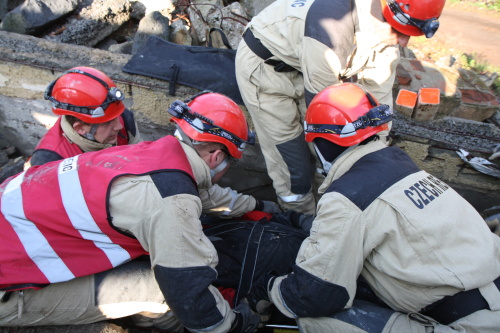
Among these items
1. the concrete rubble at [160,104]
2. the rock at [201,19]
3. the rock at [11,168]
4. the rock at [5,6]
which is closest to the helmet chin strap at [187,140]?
the concrete rubble at [160,104]

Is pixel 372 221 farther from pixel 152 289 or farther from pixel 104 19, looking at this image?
pixel 104 19

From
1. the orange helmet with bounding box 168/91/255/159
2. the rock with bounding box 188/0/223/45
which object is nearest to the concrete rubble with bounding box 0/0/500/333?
the rock with bounding box 188/0/223/45

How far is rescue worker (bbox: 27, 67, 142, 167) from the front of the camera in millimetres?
2771

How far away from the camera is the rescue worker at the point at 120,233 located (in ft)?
6.27

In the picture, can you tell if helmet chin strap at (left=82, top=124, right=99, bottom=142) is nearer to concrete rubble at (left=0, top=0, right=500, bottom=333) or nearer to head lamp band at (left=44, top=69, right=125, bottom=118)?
head lamp band at (left=44, top=69, right=125, bottom=118)

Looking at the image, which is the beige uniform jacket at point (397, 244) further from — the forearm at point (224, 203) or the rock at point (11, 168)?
the rock at point (11, 168)

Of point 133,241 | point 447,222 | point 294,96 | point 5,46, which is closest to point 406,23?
point 294,96

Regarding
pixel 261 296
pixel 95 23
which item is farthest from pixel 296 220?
pixel 95 23

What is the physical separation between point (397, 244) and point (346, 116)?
73 centimetres

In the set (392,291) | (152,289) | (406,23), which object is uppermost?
(406,23)

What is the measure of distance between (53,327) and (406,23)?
3104mm

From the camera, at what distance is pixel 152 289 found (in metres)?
2.34

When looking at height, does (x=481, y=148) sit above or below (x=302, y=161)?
above

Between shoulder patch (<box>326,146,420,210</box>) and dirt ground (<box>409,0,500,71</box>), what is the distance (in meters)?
6.84
